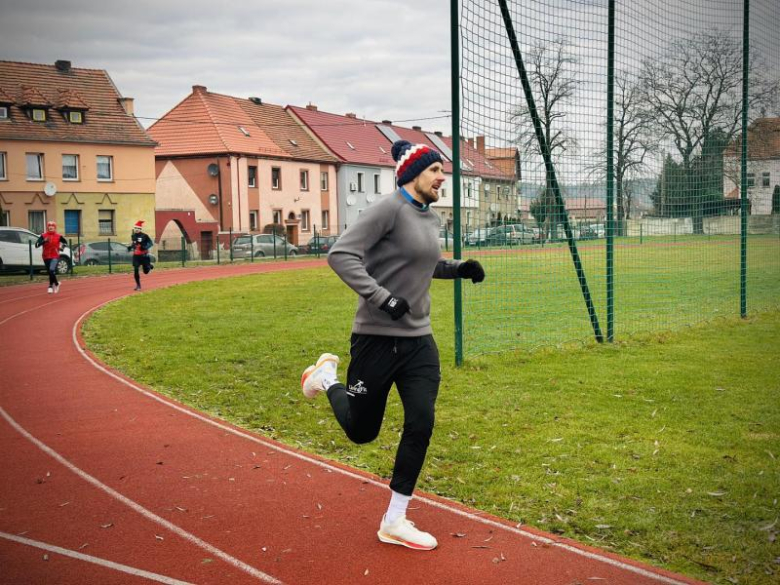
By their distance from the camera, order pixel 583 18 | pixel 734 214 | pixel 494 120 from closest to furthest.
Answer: pixel 494 120 → pixel 583 18 → pixel 734 214

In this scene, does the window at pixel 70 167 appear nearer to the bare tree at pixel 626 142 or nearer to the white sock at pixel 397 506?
the bare tree at pixel 626 142

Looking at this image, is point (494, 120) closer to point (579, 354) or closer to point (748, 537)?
point (579, 354)

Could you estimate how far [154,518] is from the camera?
5055 mm

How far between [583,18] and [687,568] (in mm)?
8588

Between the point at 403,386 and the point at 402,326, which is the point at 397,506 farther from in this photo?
the point at 402,326

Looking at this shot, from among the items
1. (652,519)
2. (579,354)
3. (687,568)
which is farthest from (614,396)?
(687,568)

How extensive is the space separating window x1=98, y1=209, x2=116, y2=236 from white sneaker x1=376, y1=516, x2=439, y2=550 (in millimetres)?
44920

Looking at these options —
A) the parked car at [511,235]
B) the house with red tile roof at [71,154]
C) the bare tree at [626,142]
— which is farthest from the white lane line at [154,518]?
the house with red tile roof at [71,154]

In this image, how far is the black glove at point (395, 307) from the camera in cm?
418

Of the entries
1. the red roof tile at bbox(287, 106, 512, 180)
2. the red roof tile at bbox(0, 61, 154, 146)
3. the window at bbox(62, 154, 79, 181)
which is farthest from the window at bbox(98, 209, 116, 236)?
the red roof tile at bbox(287, 106, 512, 180)

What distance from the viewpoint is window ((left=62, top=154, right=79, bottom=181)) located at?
4456 centimetres

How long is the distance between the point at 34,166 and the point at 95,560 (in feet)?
145

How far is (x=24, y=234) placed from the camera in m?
29.1

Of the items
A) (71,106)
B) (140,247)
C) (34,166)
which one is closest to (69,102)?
(71,106)
